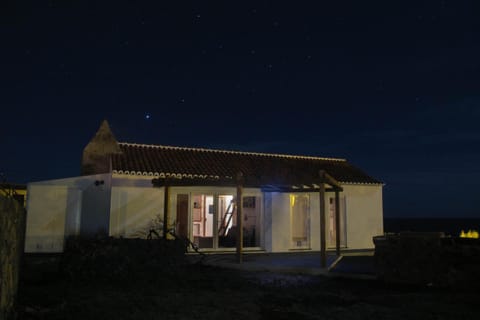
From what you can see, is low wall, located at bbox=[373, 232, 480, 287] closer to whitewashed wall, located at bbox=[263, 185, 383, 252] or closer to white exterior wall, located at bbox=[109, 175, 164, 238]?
whitewashed wall, located at bbox=[263, 185, 383, 252]

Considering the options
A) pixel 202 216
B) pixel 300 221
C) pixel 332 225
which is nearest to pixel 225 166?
pixel 202 216

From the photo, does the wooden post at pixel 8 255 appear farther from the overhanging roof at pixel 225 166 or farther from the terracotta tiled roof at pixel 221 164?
the terracotta tiled roof at pixel 221 164

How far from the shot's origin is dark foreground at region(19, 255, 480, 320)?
7.15 m

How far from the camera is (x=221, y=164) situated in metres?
17.3

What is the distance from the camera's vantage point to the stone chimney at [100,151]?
16969 millimetres

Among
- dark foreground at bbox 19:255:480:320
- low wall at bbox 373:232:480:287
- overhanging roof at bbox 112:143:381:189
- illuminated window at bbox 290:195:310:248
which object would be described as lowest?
dark foreground at bbox 19:255:480:320

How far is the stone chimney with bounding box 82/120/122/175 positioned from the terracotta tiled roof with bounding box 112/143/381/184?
46cm

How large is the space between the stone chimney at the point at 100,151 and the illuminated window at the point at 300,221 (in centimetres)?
713

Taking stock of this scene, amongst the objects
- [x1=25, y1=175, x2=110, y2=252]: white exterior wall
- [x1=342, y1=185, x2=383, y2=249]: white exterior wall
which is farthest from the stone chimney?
[x1=342, y1=185, x2=383, y2=249]: white exterior wall

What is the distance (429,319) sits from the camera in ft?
22.7

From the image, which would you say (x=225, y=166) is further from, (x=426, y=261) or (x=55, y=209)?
(x=426, y=261)

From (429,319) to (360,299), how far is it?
1670 millimetres

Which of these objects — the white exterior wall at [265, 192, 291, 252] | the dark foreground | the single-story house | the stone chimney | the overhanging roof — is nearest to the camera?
the dark foreground

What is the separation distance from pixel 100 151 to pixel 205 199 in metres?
4.46
